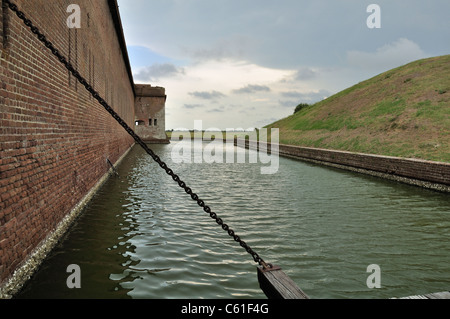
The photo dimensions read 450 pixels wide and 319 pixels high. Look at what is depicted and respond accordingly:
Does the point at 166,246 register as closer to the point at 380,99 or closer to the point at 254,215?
the point at 254,215

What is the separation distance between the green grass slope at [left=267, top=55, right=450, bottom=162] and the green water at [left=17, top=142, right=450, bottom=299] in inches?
388

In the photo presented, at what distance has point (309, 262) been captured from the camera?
4504mm

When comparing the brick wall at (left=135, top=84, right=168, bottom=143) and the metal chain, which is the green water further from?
the brick wall at (left=135, top=84, right=168, bottom=143)

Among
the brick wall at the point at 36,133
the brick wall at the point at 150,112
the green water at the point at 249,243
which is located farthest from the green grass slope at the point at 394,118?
the brick wall at the point at 150,112

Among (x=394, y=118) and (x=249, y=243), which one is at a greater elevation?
(x=394, y=118)

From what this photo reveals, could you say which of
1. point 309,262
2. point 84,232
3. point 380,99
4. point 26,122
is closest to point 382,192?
point 309,262

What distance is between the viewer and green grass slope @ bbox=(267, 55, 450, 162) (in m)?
18.3

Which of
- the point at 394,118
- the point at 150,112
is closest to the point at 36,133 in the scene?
the point at 394,118

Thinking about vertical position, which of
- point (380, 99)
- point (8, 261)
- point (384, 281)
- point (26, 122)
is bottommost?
point (384, 281)

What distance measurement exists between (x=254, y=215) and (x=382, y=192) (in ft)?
17.6

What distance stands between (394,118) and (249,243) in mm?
22285

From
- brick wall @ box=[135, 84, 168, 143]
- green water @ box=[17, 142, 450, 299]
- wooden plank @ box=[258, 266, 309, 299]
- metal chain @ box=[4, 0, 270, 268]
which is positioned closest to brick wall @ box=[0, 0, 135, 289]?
green water @ box=[17, 142, 450, 299]

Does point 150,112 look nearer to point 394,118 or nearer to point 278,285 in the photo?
point 394,118

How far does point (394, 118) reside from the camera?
23812mm
